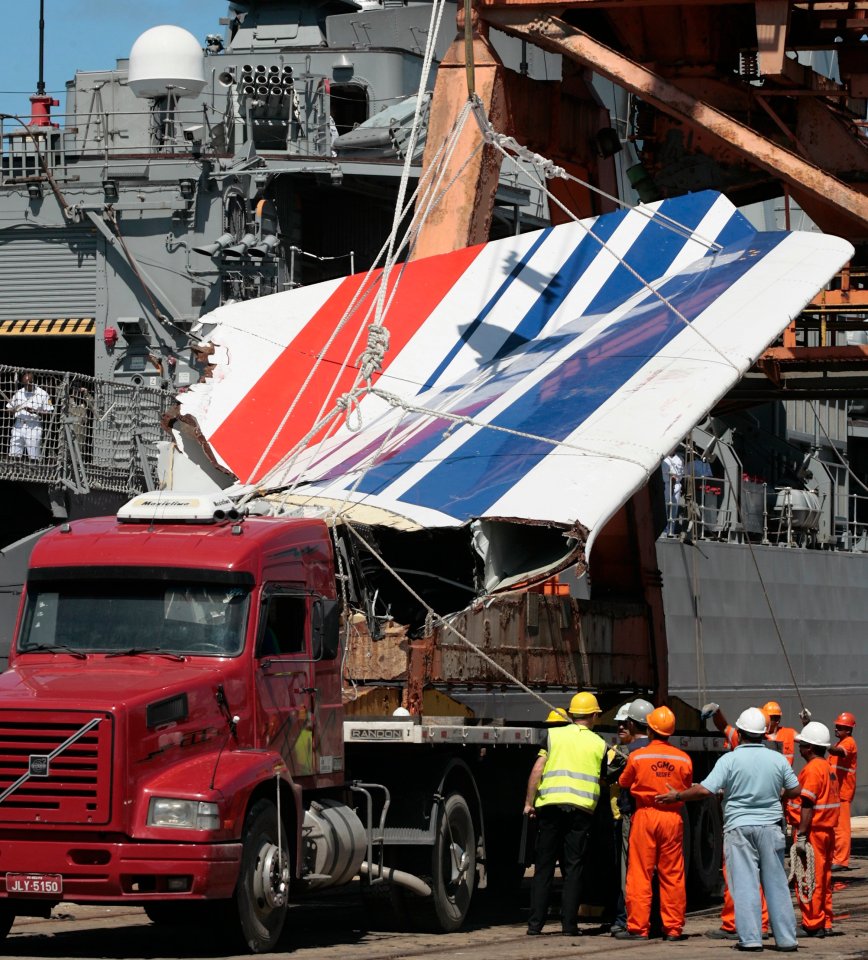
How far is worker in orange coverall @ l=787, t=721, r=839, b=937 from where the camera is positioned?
13.9 meters

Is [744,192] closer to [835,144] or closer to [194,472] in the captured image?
[835,144]

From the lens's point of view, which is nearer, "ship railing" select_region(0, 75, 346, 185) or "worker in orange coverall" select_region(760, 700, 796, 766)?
"worker in orange coverall" select_region(760, 700, 796, 766)

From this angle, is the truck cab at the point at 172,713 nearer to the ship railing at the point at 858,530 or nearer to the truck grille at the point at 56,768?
the truck grille at the point at 56,768

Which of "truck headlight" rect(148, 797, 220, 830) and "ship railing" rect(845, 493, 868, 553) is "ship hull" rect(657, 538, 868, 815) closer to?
"ship railing" rect(845, 493, 868, 553)

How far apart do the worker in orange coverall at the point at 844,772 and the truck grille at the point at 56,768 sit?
338 inches

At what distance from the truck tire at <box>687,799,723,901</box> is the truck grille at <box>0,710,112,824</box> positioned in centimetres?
743

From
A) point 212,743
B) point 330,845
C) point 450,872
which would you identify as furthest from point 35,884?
point 450,872

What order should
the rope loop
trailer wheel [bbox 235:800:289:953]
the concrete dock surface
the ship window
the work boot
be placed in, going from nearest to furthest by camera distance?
trailer wheel [bbox 235:800:289:953] → the concrete dock surface → the work boot → the rope loop → the ship window

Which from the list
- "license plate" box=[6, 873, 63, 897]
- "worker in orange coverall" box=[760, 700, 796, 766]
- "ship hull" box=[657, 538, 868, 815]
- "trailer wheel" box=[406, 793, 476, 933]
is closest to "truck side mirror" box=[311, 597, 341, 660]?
"trailer wheel" box=[406, 793, 476, 933]

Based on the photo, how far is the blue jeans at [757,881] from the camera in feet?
40.0

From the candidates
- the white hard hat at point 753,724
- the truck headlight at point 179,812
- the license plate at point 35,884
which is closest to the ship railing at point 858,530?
the white hard hat at point 753,724

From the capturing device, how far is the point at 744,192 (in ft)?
75.9

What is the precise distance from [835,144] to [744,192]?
2.72 m

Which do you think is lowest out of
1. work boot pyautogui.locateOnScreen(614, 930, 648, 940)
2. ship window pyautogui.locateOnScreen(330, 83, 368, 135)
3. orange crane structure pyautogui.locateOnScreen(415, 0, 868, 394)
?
work boot pyautogui.locateOnScreen(614, 930, 648, 940)
